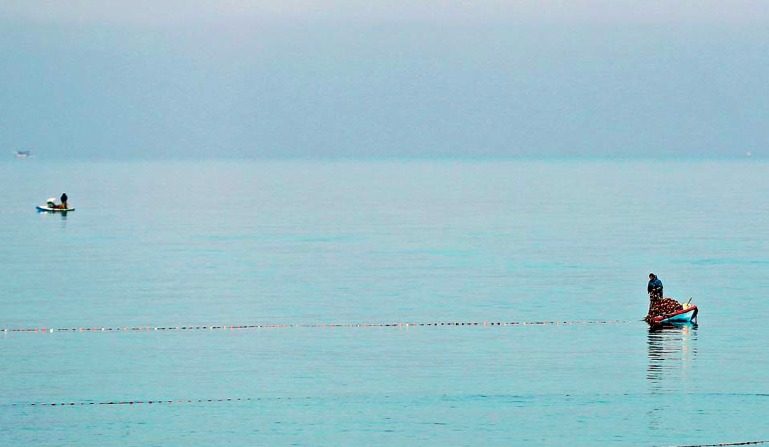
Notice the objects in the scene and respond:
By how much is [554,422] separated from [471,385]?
6363mm

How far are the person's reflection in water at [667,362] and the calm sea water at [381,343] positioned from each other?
0.56ft

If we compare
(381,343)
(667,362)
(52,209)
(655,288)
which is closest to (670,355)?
(667,362)

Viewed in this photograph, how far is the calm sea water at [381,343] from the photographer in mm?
45406

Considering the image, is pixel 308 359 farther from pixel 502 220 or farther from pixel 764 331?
pixel 502 220

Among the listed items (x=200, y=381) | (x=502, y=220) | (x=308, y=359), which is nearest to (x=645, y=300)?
(x=308, y=359)

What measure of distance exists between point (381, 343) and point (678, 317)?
13.9m

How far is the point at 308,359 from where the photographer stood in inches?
2263

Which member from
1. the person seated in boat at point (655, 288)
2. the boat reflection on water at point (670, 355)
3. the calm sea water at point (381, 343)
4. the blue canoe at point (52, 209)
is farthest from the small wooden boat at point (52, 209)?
the boat reflection on water at point (670, 355)

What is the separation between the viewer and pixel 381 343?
204ft

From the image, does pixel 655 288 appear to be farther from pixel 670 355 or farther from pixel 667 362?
pixel 667 362

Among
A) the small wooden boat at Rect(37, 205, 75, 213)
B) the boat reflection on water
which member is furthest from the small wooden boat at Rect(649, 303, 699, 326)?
the small wooden boat at Rect(37, 205, 75, 213)

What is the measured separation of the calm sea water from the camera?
4541 cm

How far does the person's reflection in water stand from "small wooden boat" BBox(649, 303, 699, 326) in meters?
0.29

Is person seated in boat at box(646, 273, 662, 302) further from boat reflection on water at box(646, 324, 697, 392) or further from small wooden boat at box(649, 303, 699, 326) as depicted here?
boat reflection on water at box(646, 324, 697, 392)
